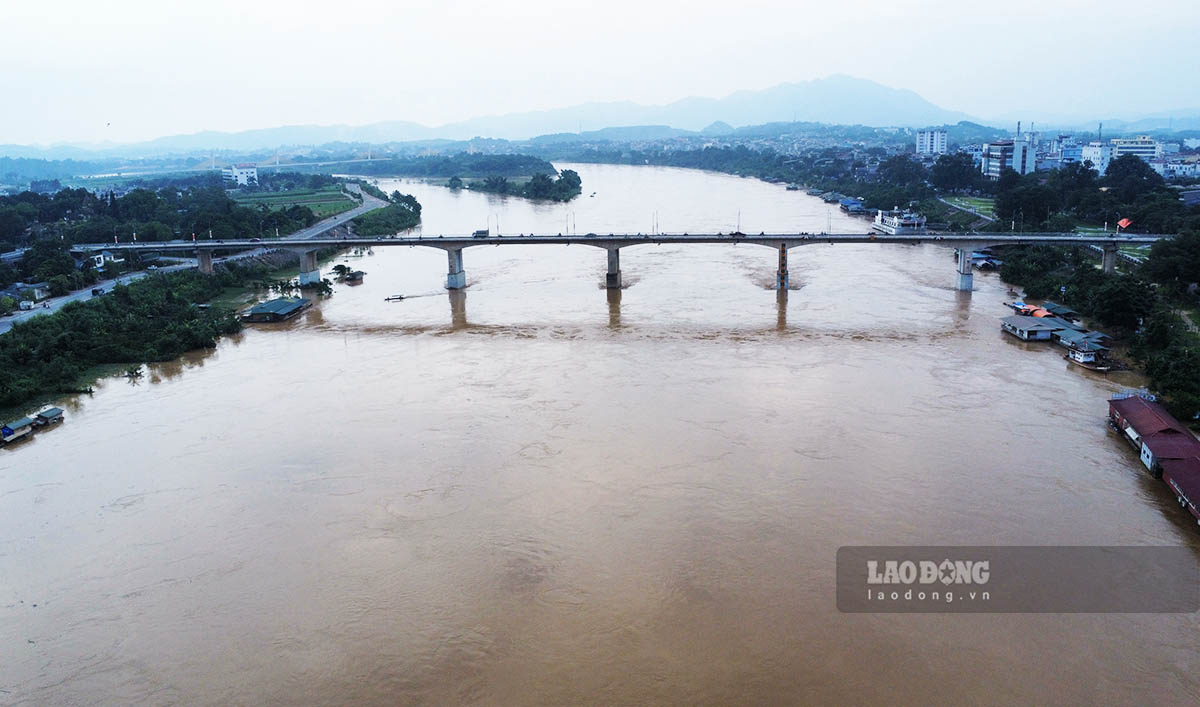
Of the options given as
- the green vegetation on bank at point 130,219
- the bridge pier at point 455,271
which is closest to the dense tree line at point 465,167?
the green vegetation on bank at point 130,219

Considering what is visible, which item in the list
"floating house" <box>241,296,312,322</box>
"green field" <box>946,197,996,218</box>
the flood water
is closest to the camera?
the flood water

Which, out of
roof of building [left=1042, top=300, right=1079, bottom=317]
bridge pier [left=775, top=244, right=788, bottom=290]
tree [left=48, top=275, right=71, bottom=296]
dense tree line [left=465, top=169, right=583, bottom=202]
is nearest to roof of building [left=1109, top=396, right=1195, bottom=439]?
roof of building [left=1042, top=300, right=1079, bottom=317]

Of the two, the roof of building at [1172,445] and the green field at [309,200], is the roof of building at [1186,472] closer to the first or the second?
the roof of building at [1172,445]

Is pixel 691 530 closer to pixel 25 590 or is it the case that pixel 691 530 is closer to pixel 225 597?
pixel 225 597

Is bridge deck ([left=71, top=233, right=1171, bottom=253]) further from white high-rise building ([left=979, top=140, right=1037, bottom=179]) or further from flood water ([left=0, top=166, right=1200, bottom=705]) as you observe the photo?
white high-rise building ([left=979, top=140, right=1037, bottom=179])

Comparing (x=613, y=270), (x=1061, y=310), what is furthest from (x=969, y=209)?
(x=613, y=270)

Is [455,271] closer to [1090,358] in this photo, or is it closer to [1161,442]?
[1090,358]
